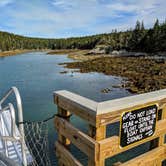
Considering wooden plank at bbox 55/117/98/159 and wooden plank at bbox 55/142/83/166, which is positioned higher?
wooden plank at bbox 55/117/98/159

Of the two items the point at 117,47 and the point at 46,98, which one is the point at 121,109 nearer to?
the point at 46,98

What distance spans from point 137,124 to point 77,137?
65cm

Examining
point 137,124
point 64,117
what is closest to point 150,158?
point 137,124

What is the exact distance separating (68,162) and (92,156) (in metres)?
0.54

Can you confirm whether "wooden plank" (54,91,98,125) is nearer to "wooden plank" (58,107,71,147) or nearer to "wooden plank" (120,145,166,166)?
"wooden plank" (58,107,71,147)

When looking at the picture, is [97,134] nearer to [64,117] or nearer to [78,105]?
[78,105]

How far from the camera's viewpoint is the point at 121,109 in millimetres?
1992

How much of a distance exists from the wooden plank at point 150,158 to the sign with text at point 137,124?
278mm

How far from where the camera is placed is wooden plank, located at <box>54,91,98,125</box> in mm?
1865

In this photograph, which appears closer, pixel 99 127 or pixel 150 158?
pixel 99 127

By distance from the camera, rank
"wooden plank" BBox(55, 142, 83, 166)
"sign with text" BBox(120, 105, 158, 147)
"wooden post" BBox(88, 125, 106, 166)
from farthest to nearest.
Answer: "wooden plank" BBox(55, 142, 83, 166) → "sign with text" BBox(120, 105, 158, 147) → "wooden post" BBox(88, 125, 106, 166)

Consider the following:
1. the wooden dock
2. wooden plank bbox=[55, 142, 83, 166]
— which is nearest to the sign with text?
the wooden dock

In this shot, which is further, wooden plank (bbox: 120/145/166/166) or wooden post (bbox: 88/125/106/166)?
wooden plank (bbox: 120/145/166/166)

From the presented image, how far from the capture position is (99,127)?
1.85 meters
